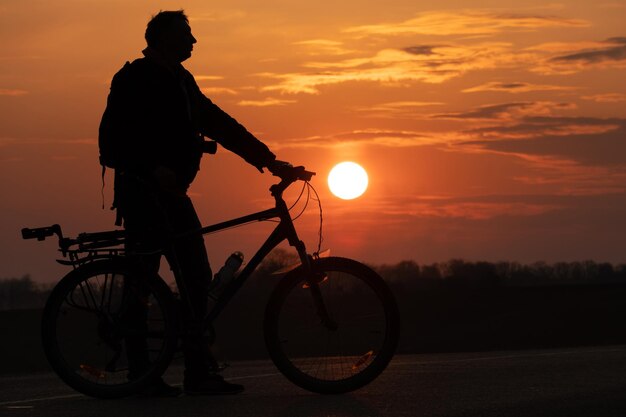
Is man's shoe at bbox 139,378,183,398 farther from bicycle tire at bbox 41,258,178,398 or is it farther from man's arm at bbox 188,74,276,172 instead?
man's arm at bbox 188,74,276,172

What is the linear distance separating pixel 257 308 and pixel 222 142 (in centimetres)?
5373

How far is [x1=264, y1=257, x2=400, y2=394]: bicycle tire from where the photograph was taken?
282 inches

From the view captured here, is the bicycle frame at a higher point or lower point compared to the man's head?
lower

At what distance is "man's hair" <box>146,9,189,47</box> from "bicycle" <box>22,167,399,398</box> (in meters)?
1.11

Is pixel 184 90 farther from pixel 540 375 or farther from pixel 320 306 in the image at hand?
pixel 540 375

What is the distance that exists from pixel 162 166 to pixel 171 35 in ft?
2.65

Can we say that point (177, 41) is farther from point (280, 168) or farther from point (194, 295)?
point (194, 295)

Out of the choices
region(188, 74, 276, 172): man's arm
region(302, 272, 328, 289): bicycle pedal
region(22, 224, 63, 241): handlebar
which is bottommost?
region(302, 272, 328, 289): bicycle pedal

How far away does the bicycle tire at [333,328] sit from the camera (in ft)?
23.5

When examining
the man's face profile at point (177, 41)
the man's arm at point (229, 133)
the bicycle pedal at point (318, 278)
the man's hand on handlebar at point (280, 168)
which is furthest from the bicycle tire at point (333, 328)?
the man's face profile at point (177, 41)

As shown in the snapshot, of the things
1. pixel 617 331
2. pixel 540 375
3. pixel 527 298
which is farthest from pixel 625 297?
pixel 540 375

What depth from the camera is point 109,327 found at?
722 centimetres

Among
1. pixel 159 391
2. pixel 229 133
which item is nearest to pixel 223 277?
pixel 159 391

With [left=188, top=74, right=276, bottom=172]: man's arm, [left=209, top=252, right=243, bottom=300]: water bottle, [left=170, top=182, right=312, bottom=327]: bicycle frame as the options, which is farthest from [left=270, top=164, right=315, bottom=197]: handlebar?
[left=209, top=252, right=243, bottom=300]: water bottle
